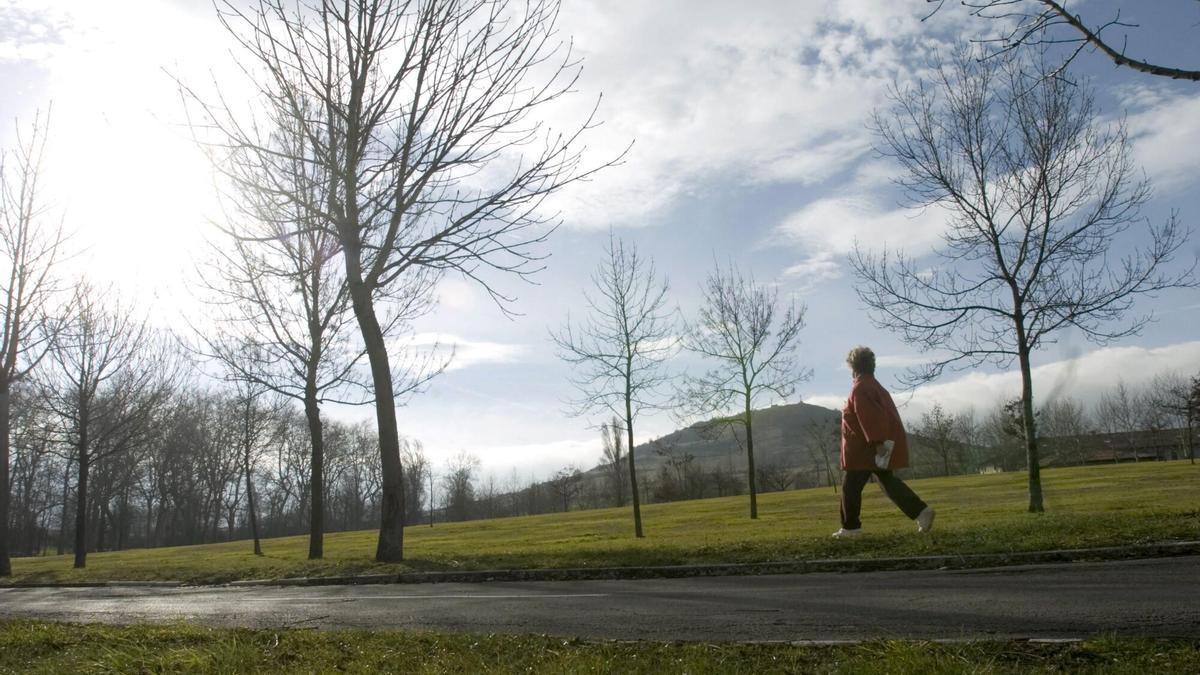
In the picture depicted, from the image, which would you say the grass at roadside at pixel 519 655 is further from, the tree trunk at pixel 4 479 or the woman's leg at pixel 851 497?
the tree trunk at pixel 4 479

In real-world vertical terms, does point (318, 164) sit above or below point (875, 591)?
above

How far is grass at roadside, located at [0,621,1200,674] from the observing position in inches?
155

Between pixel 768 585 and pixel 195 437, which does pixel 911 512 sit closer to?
pixel 768 585

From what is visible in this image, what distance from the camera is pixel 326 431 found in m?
83.8

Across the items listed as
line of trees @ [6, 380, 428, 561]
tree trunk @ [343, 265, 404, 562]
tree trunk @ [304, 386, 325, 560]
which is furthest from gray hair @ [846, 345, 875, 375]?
line of trees @ [6, 380, 428, 561]

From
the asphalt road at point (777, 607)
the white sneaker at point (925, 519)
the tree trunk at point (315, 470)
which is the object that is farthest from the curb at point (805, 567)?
the tree trunk at point (315, 470)

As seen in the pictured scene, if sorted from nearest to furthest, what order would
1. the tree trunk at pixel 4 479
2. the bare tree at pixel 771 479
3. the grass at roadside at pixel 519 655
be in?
1. the grass at roadside at pixel 519 655
2. the tree trunk at pixel 4 479
3. the bare tree at pixel 771 479

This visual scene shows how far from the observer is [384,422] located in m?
13.6

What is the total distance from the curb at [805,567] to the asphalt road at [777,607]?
365 millimetres

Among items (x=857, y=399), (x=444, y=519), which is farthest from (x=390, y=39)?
(x=444, y=519)

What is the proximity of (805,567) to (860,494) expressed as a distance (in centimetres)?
176

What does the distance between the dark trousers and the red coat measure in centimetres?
15

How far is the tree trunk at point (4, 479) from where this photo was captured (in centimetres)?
2038

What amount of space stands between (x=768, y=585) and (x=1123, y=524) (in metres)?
4.80
